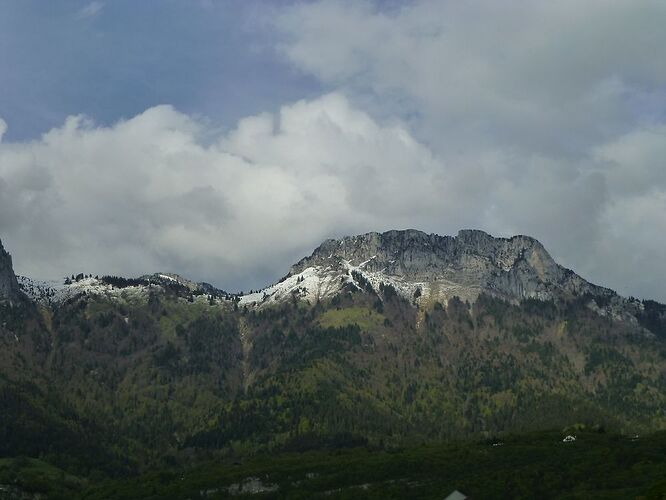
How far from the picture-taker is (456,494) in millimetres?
158875

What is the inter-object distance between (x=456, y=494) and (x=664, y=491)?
70557 mm

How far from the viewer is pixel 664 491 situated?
651ft

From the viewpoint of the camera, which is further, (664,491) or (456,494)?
(664,491)
